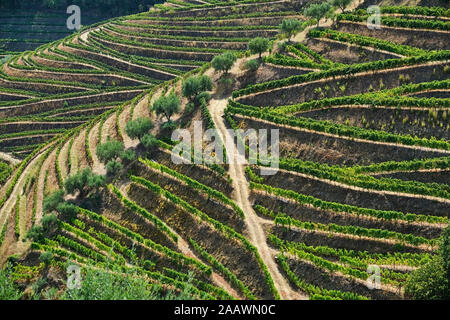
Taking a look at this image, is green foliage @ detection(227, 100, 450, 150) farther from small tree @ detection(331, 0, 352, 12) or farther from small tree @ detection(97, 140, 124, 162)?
small tree @ detection(331, 0, 352, 12)

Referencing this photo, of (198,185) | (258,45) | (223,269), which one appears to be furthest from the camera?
(258,45)

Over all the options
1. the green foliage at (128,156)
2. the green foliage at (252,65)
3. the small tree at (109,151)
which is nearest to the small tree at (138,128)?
the green foliage at (128,156)

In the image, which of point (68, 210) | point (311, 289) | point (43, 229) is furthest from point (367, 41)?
point (43, 229)

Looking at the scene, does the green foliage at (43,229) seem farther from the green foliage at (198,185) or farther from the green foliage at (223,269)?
the green foliage at (223,269)

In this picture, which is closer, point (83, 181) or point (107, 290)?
point (107, 290)

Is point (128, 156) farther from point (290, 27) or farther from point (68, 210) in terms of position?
A: point (290, 27)
